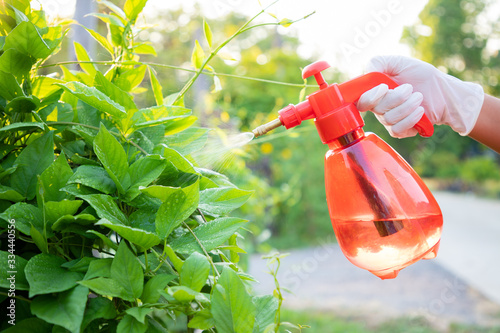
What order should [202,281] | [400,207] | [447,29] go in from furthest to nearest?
1. [447,29]
2. [400,207]
3. [202,281]

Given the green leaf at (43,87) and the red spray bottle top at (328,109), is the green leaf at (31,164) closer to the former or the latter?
the green leaf at (43,87)

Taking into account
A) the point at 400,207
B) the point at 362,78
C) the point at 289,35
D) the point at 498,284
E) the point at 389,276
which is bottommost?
the point at 498,284

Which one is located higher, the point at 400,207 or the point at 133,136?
the point at 133,136

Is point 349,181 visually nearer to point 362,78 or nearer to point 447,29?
point 362,78

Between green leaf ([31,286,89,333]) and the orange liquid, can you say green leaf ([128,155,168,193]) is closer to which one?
green leaf ([31,286,89,333])

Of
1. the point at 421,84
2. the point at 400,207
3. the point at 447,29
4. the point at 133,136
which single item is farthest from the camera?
the point at 447,29

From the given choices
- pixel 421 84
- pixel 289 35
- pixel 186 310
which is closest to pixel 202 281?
pixel 186 310

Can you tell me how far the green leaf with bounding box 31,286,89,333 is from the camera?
0.27m

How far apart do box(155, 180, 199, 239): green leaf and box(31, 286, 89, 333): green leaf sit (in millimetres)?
73

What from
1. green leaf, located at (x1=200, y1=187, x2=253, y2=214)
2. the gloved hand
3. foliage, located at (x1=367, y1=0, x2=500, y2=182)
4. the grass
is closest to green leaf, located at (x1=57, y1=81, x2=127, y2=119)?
green leaf, located at (x1=200, y1=187, x2=253, y2=214)

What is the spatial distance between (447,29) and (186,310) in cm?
1186

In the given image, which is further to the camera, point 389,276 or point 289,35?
point 289,35

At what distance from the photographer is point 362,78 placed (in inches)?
24.5

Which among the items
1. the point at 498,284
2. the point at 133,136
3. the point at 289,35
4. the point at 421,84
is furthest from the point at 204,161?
the point at 289,35
